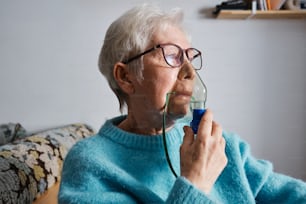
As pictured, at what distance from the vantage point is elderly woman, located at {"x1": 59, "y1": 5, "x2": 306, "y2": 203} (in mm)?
545

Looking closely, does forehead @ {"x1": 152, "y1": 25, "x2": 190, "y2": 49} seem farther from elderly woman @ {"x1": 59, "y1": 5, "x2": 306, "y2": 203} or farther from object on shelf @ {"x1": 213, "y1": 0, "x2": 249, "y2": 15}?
object on shelf @ {"x1": 213, "y1": 0, "x2": 249, "y2": 15}

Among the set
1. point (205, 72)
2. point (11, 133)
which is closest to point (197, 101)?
point (205, 72)

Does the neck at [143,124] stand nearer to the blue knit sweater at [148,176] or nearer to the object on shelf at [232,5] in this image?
the blue knit sweater at [148,176]

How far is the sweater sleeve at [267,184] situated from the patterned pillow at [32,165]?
58 cm

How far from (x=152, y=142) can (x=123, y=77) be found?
0.49 ft

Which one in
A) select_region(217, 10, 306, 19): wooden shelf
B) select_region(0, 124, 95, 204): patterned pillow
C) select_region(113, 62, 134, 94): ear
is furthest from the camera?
select_region(217, 10, 306, 19): wooden shelf

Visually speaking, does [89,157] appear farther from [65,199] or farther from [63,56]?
[63,56]

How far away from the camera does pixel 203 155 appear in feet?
1.74

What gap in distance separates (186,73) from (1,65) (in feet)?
3.45

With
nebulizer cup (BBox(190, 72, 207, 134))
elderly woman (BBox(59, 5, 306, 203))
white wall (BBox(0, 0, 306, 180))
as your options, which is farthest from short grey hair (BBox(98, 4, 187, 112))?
white wall (BBox(0, 0, 306, 180))

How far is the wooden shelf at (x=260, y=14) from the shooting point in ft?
4.42

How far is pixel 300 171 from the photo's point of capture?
1.30 metres

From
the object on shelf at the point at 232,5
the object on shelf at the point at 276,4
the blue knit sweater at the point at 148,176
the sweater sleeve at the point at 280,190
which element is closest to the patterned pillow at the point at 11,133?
the blue knit sweater at the point at 148,176

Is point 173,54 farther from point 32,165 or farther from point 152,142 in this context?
point 32,165
